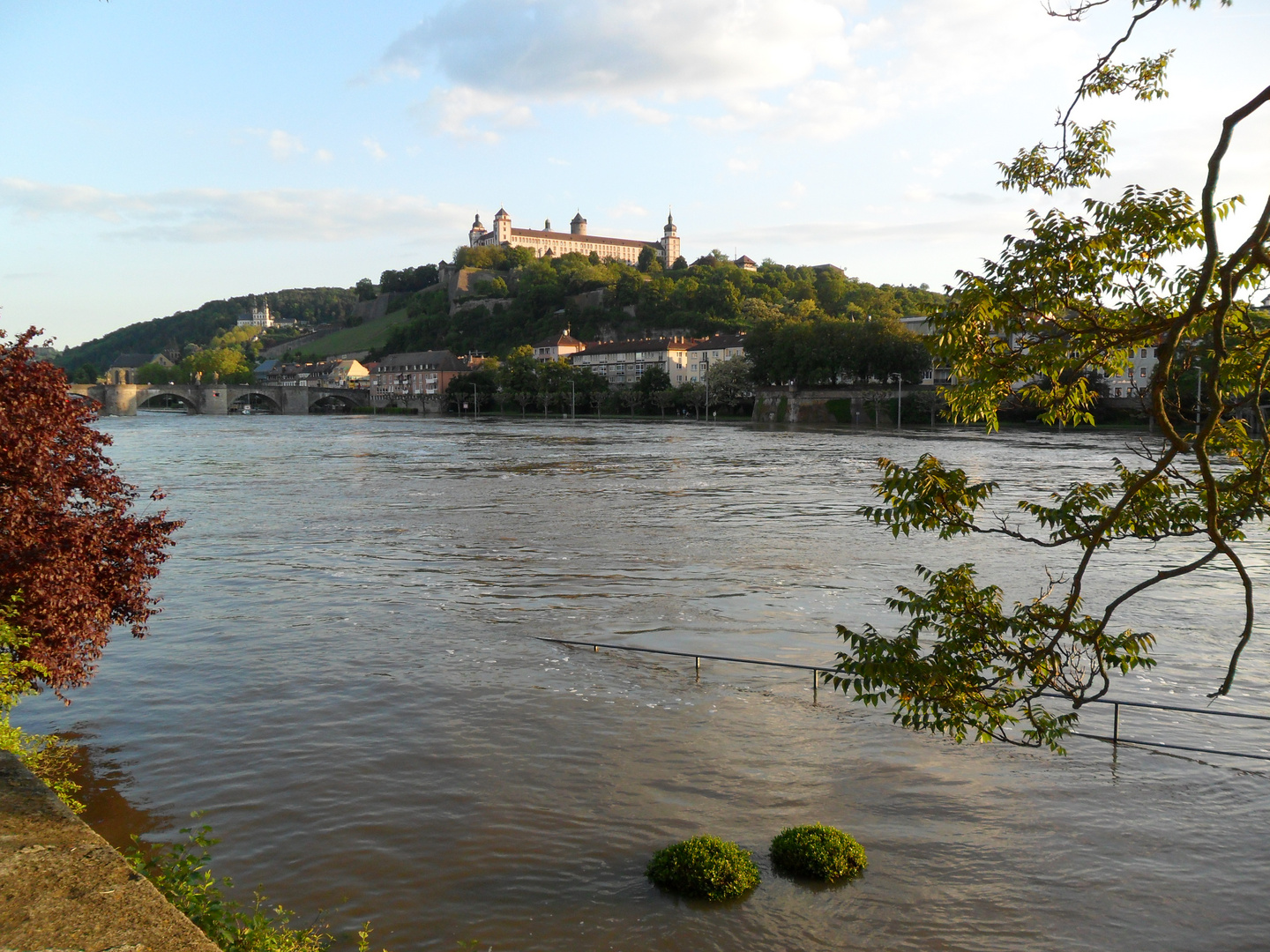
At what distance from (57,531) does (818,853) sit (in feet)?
23.8

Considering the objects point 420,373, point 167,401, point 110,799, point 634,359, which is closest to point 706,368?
point 634,359

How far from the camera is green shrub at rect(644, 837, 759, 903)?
23.7 feet

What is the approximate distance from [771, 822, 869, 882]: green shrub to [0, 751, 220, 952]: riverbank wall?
4878 millimetres

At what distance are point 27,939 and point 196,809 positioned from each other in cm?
525

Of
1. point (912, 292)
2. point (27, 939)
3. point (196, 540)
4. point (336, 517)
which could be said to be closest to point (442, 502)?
point (336, 517)

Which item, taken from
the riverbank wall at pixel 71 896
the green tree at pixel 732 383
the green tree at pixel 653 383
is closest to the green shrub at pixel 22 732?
the riverbank wall at pixel 71 896

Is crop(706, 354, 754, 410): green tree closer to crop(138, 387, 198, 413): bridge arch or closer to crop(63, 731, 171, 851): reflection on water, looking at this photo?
crop(138, 387, 198, 413): bridge arch

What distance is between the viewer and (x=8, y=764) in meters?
5.80

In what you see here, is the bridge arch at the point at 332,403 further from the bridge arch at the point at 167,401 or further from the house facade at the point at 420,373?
the bridge arch at the point at 167,401

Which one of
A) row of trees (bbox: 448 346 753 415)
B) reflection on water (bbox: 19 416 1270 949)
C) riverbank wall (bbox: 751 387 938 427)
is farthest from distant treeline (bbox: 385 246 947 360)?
reflection on water (bbox: 19 416 1270 949)

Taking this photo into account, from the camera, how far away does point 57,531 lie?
8.91 meters

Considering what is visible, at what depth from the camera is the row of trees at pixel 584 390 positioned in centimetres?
10594

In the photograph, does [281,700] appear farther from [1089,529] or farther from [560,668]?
[1089,529]

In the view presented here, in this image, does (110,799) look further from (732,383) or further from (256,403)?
(256,403)
